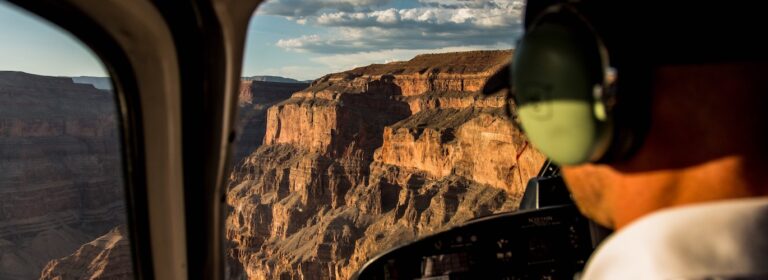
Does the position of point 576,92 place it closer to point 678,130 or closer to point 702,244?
point 678,130

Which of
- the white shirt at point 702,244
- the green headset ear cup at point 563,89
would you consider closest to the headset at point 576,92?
the green headset ear cup at point 563,89

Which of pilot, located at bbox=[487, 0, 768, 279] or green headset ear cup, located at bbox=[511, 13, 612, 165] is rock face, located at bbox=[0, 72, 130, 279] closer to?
green headset ear cup, located at bbox=[511, 13, 612, 165]

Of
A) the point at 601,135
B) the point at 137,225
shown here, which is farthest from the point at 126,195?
the point at 601,135

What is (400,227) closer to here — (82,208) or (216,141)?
(82,208)

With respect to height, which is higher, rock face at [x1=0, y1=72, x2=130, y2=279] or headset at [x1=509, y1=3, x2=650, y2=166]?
headset at [x1=509, y1=3, x2=650, y2=166]

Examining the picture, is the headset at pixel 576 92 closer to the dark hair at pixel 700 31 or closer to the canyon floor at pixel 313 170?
the dark hair at pixel 700 31

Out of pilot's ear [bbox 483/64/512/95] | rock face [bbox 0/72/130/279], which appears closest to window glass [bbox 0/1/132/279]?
rock face [bbox 0/72/130/279]

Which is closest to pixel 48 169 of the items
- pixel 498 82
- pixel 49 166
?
pixel 49 166
